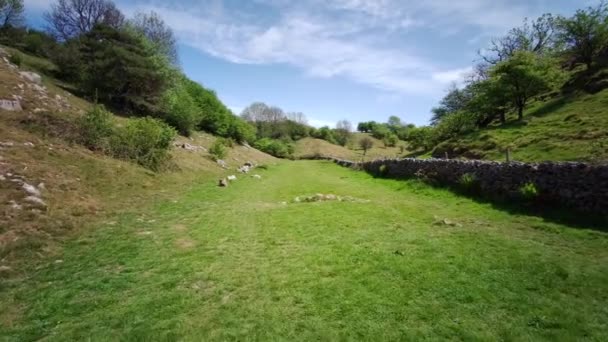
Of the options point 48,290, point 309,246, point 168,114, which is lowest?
point 48,290

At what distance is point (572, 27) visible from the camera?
37906 mm

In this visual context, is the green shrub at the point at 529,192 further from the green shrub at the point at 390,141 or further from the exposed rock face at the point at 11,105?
the green shrub at the point at 390,141

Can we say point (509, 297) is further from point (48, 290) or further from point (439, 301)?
point (48, 290)

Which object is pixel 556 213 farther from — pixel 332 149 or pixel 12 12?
pixel 332 149

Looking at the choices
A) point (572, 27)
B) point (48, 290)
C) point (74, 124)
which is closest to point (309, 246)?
point (48, 290)

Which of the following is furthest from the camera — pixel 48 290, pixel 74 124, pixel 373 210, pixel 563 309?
pixel 74 124

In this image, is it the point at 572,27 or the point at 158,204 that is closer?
the point at 158,204

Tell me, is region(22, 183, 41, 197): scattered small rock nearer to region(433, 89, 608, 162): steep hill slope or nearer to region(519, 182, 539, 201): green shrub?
region(519, 182, 539, 201): green shrub

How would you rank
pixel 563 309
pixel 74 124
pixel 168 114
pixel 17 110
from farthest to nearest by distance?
pixel 168 114
pixel 74 124
pixel 17 110
pixel 563 309

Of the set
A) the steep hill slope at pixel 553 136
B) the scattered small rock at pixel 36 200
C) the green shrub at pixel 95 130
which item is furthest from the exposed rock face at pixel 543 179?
the green shrub at pixel 95 130

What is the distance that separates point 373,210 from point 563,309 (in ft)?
24.5

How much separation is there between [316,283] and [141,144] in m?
16.3

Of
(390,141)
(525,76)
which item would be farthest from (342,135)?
(525,76)

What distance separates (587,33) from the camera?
37031mm
